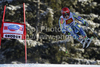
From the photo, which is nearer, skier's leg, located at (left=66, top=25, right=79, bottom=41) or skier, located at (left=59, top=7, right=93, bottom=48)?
skier, located at (left=59, top=7, right=93, bottom=48)

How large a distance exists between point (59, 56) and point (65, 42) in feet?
3.33

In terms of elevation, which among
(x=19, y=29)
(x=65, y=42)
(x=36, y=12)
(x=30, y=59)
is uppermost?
(x=36, y=12)

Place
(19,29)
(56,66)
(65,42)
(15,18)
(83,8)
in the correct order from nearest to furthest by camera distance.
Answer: (56,66) < (19,29) < (65,42) < (15,18) < (83,8)

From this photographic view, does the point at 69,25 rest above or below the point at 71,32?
above

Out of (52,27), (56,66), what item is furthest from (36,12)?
(56,66)

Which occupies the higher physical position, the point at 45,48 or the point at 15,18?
the point at 15,18

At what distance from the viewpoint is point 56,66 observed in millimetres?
6875

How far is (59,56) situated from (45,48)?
97 centimetres

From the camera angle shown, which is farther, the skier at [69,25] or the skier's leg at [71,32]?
the skier's leg at [71,32]

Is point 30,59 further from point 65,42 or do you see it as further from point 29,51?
point 65,42

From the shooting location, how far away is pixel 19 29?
865cm

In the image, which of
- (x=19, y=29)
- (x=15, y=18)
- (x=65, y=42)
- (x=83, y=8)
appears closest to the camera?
(x=19, y=29)

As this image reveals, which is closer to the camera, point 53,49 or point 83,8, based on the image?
point 53,49

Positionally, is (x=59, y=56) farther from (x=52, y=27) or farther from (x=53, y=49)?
(x=52, y=27)
